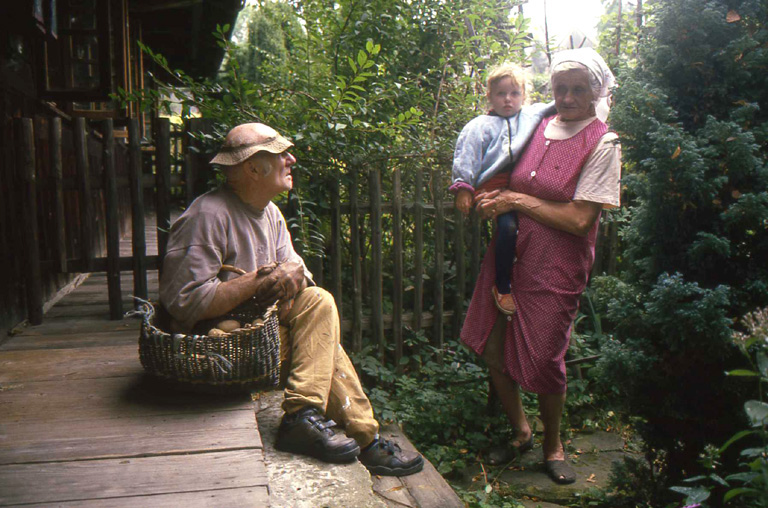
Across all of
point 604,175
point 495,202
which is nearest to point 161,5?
point 495,202

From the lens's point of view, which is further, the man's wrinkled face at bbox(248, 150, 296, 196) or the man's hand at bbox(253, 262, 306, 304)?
the man's wrinkled face at bbox(248, 150, 296, 196)

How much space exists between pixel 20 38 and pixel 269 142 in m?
3.10

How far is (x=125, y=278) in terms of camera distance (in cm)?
589

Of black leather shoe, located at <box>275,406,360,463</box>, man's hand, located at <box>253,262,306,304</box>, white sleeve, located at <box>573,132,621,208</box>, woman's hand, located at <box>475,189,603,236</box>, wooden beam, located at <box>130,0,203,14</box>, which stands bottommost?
black leather shoe, located at <box>275,406,360,463</box>

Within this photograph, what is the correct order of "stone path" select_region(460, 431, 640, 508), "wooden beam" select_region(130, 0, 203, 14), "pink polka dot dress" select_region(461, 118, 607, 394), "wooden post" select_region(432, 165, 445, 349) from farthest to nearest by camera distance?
"wooden beam" select_region(130, 0, 203, 14)
"wooden post" select_region(432, 165, 445, 349)
"stone path" select_region(460, 431, 640, 508)
"pink polka dot dress" select_region(461, 118, 607, 394)

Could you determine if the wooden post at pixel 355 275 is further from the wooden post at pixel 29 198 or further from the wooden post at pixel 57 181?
the wooden post at pixel 29 198

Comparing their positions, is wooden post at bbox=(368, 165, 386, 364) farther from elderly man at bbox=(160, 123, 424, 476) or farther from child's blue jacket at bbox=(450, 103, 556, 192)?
elderly man at bbox=(160, 123, 424, 476)

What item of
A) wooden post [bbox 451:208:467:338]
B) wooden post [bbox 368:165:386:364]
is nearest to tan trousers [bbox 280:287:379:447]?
wooden post [bbox 368:165:386:364]

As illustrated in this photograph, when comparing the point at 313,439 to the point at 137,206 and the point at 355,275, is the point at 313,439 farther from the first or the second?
the point at 137,206

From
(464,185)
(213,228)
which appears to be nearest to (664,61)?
(464,185)

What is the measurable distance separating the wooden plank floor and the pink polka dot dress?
4.74 ft

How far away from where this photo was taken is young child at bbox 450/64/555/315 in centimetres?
318

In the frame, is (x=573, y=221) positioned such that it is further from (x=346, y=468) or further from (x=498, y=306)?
(x=346, y=468)

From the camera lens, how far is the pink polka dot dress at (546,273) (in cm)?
304
